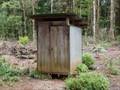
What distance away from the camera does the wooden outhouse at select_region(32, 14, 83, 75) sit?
10.7 meters

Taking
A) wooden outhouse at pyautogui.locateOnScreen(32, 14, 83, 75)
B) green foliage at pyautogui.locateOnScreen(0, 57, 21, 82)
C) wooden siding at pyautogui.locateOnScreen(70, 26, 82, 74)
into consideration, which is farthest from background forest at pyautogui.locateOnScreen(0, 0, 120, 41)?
green foliage at pyautogui.locateOnScreen(0, 57, 21, 82)

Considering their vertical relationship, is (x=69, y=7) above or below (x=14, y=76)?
above

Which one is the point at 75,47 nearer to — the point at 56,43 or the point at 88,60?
the point at 56,43

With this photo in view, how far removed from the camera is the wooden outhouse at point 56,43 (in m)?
10.7

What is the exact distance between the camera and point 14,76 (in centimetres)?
1038

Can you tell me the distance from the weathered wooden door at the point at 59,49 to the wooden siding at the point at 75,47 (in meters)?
0.26

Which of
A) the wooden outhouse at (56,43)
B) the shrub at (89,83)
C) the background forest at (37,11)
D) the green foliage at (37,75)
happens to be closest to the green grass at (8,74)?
the green foliage at (37,75)

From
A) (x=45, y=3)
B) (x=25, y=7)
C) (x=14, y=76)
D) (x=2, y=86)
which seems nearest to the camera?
(x=2, y=86)

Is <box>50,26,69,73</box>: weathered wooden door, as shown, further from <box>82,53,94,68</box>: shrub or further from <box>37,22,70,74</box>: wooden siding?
<box>82,53,94,68</box>: shrub

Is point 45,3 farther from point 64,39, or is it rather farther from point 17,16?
point 64,39

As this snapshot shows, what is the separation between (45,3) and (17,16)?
4.23 metres

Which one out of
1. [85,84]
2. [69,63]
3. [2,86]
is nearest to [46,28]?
[69,63]

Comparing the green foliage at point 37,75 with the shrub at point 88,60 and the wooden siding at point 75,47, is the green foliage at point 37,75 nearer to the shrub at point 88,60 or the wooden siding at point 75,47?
the wooden siding at point 75,47

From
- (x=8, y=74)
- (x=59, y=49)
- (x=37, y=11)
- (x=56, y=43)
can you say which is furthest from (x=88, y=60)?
(x=37, y=11)
